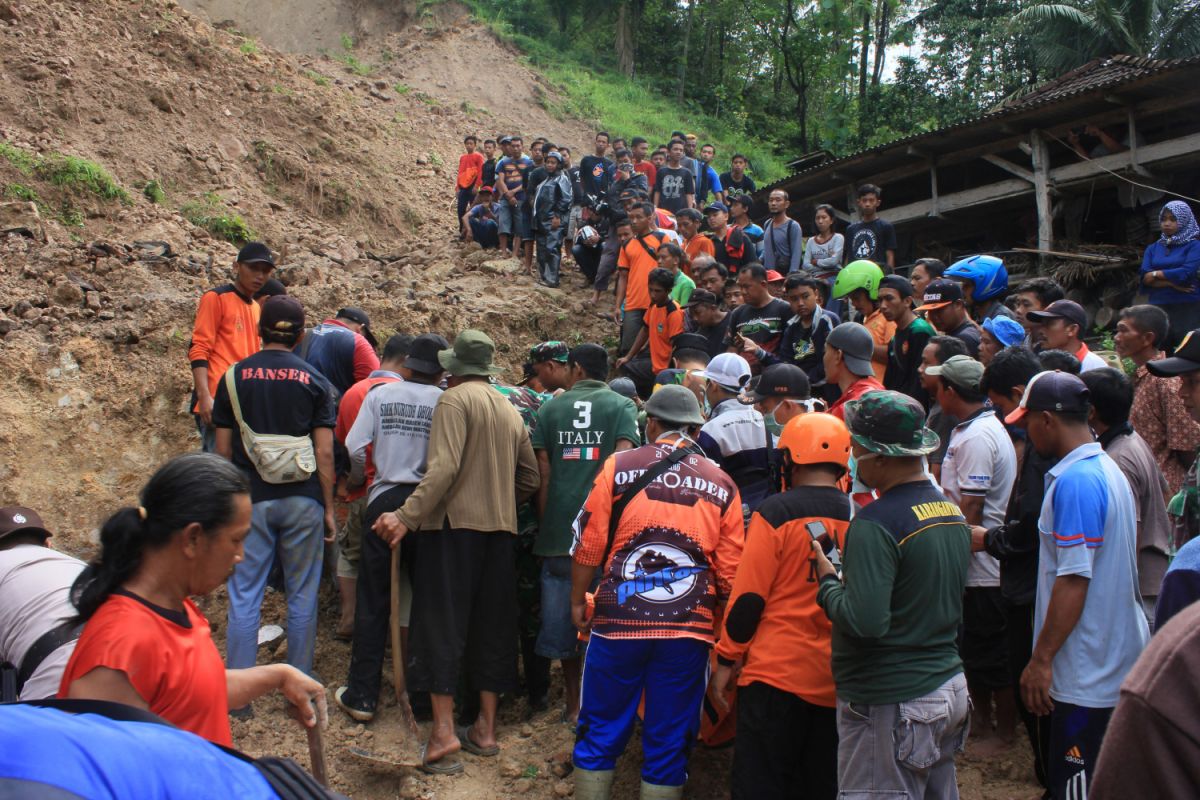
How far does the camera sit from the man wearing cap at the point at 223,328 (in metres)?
6.27

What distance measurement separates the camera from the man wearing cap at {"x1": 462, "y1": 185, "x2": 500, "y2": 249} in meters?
14.1

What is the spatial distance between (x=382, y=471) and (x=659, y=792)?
7.75ft

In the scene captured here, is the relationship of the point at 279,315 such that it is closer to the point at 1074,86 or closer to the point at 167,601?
the point at 167,601

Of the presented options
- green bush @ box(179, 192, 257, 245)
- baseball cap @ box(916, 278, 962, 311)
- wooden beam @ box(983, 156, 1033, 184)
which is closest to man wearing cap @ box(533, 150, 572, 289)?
green bush @ box(179, 192, 257, 245)

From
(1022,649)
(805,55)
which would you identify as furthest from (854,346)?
(805,55)

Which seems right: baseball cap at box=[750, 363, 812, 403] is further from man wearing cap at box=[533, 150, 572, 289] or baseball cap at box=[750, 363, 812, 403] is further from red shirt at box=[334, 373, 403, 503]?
man wearing cap at box=[533, 150, 572, 289]

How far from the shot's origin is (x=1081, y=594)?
3.41 meters

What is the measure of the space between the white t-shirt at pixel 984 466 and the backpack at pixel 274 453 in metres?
3.42

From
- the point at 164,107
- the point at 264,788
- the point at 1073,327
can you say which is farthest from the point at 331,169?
the point at 264,788

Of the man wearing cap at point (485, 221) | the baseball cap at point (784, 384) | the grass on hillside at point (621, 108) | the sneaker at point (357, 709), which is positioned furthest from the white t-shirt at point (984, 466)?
the grass on hillside at point (621, 108)

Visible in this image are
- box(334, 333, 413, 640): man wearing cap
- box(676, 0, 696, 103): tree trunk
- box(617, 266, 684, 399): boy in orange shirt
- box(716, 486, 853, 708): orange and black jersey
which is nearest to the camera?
box(716, 486, 853, 708): orange and black jersey

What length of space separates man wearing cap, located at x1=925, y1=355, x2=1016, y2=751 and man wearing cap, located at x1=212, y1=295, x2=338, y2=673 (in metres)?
3.39

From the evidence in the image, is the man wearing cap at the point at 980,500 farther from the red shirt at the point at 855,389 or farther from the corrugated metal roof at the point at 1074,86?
the corrugated metal roof at the point at 1074,86

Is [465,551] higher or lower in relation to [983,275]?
lower
